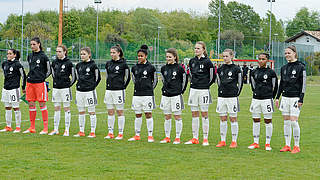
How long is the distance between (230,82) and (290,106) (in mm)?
1350

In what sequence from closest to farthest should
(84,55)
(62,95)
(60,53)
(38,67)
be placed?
(84,55), (62,95), (60,53), (38,67)

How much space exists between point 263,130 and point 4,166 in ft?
24.5

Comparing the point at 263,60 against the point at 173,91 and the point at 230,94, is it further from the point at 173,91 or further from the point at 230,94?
the point at 173,91

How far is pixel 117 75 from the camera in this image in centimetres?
1129

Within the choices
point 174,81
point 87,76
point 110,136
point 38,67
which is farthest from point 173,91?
point 38,67

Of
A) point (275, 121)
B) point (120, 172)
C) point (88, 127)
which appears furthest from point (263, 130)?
point (120, 172)

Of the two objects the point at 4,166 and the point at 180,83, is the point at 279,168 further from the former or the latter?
the point at 4,166

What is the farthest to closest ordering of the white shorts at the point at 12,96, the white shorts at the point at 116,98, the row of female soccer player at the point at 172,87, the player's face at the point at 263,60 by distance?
1. the white shorts at the point at 12,96
2. the white shorts at the point at 116,98
3. the player's face at the point at 263,60
4. the row of female soccer player at the point at 172,87

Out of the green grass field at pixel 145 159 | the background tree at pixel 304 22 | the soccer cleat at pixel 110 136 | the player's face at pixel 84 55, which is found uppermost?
the background tree at pixel 304 22

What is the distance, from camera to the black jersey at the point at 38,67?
1191 centimetres

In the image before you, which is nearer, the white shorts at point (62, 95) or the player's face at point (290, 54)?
the player's face at point (290, 54)

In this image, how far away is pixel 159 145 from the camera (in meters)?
10.5

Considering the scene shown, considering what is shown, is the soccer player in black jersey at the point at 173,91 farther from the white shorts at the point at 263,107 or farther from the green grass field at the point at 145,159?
the white shorts at the point at 263,107

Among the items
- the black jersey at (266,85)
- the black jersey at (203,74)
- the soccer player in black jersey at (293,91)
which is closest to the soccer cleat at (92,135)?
the black jersey at (203,74)
